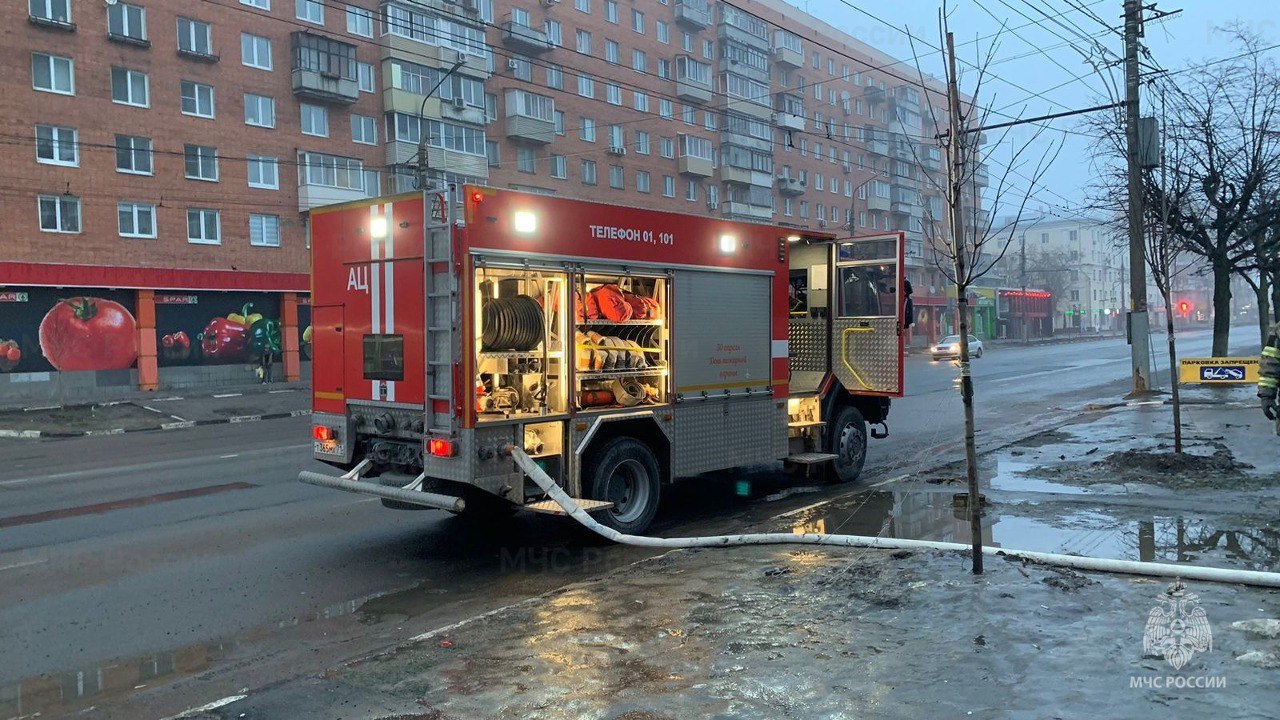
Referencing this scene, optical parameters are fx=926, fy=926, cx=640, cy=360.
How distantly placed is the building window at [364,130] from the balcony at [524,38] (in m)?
8.88

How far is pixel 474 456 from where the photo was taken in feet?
23.4

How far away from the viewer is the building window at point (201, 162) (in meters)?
34.3

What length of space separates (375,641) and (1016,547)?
482 centimetres

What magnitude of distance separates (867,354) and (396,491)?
610 centimetres

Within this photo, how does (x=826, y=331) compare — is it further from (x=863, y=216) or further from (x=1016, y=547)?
(x=863, y=216)

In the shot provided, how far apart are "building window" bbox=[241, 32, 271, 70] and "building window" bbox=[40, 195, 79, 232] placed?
29.2 ft

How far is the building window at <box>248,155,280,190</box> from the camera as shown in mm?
36188

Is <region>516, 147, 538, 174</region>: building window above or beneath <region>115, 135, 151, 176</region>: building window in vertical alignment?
above

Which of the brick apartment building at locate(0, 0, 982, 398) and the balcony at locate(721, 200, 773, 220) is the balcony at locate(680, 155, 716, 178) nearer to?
the brick apartment building at locate(0, 0, 982, 398)

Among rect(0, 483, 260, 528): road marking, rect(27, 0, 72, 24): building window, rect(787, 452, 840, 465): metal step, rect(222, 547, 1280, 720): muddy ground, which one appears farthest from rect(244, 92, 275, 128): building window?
rect(222, 547, 1280, 720): muddy ground

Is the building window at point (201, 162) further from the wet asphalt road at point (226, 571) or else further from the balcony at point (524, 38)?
the wet asphalt road at point (226, 571)

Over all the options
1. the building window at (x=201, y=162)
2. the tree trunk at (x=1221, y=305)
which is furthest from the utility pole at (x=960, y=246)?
the building window at (x=201, y=162)

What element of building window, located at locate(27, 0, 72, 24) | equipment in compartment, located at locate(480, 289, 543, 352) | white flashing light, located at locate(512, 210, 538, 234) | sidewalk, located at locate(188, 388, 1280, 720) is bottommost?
sidewalk, located at locate(188, 388, 1280, 720)

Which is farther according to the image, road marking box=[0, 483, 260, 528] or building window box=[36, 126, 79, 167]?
building window box=[36, 126, 79, 167]
